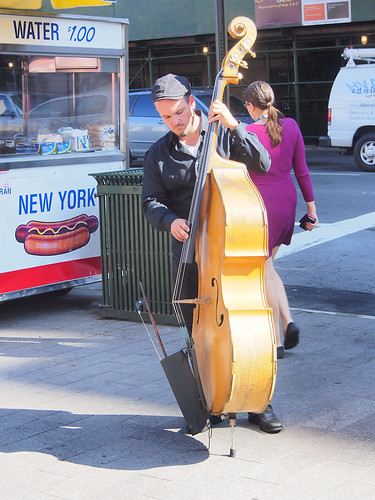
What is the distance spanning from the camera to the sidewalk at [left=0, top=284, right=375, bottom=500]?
4.10 metres

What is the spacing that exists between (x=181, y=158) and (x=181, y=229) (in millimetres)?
502

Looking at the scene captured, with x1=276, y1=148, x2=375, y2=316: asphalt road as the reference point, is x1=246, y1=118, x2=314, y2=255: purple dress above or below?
above

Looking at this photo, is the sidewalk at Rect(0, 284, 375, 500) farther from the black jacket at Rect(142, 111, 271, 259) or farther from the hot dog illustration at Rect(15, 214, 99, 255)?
the black jacket at Rect(142, 111, 271, 259)

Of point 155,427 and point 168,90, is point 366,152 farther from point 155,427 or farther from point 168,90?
point 168,90

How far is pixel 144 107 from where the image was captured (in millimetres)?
18484

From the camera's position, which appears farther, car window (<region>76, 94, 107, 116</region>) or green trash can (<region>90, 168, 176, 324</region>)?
car window (<region>76, 94, 107, 116</region>)

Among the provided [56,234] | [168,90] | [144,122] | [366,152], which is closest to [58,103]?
[56,234]

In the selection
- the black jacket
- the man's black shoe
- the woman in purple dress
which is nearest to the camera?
the black jacket

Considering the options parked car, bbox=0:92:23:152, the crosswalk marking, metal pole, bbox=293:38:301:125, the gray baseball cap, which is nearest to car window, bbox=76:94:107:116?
parked car, bbox=0:92:23:152

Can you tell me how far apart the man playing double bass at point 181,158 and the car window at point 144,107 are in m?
13.9

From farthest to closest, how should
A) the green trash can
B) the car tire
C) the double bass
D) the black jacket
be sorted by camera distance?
the car tire
the green trash can
the black jacket
the double bass

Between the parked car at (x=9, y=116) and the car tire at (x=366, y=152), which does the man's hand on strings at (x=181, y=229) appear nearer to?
the parked car at (x=9, y=116)

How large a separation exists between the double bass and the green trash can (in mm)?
2821

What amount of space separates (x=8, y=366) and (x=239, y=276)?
273cm
